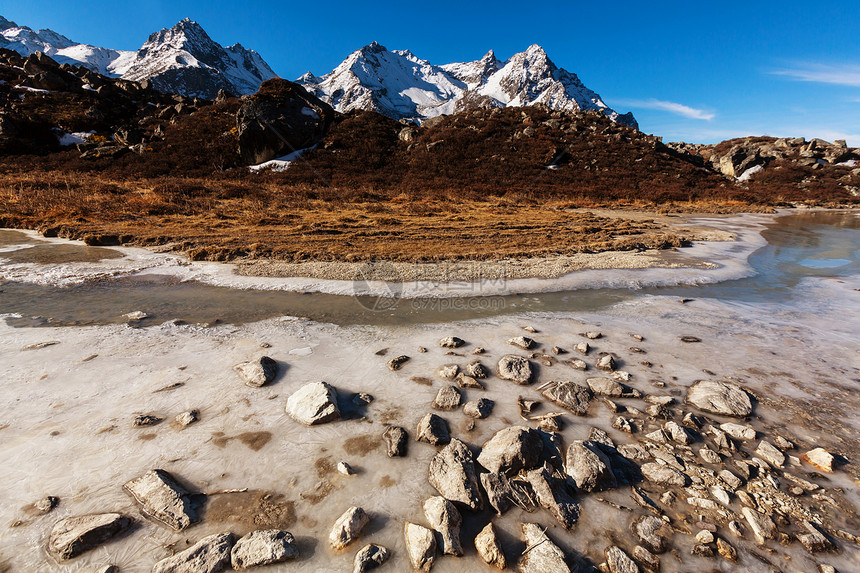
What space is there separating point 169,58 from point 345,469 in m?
208

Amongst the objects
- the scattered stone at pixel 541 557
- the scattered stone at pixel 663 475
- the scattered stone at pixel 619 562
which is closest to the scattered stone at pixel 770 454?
the scattered stone at pixel 663 475

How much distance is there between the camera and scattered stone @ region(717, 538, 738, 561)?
102 inches

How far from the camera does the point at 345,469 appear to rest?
331 centimetres

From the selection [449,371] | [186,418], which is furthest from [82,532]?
[449,371]

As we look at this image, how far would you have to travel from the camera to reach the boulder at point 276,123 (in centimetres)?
3831

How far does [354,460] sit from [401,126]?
57380 mm

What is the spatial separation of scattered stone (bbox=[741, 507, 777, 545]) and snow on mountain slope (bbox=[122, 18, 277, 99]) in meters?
155

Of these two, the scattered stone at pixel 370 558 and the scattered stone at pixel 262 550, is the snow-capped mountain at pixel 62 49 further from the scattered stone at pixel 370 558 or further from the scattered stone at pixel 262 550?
the scattered stone at pixel 370 558

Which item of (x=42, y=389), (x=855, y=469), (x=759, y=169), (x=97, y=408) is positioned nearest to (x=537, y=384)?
(x=855, y=469)

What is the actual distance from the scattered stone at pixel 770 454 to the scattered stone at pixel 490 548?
10.6ft

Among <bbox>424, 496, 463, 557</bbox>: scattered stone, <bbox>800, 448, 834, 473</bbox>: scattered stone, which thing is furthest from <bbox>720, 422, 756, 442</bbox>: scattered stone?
<bbox>424, 496, 463, 557</bbox>: scattered stone

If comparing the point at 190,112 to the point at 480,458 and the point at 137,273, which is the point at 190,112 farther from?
the point at 480,458

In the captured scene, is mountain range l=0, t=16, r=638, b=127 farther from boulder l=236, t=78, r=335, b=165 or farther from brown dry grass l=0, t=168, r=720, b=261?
brown dry grass l=0, t=168, r=720, b=261

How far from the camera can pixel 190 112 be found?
1820 inches
